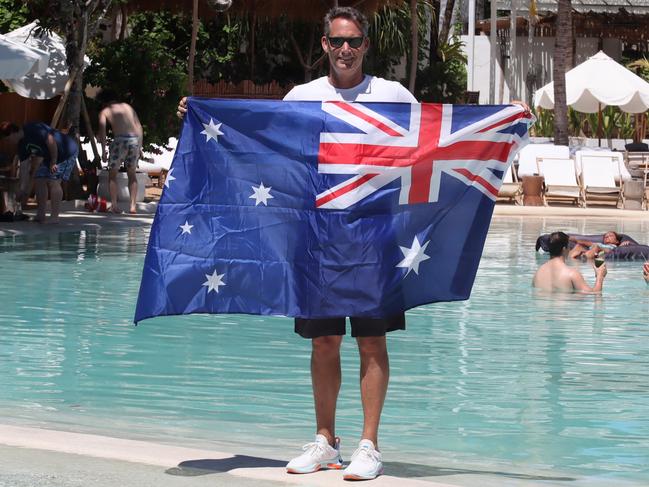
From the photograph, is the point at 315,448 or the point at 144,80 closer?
the point at 315,448

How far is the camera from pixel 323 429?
537 centimetres

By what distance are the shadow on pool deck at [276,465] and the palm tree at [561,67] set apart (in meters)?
24.0

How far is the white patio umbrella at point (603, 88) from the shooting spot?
29750 millimetres

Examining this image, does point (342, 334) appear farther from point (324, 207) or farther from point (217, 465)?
point (217, 465)

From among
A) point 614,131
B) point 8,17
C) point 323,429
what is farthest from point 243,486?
point 614,131

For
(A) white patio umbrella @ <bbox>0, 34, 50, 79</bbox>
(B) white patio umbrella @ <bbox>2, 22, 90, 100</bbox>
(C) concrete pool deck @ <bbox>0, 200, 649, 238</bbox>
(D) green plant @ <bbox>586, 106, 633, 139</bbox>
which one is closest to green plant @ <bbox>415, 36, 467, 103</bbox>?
(D) green plant @ <bbox>586, 106, 633, 139</bbox>

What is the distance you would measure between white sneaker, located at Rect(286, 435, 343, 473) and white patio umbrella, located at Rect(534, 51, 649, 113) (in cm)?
2523

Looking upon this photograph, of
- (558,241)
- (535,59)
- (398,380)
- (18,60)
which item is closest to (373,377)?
(398,380)

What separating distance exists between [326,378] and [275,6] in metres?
19.8

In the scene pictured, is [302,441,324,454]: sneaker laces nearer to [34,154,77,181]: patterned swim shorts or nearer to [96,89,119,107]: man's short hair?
[34,154,77,181]: patterned swim shorts

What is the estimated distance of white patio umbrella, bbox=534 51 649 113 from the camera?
2975 cm

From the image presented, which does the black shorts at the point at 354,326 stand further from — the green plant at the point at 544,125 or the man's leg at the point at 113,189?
the green plant at the point at 544,125

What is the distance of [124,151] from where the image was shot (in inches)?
753

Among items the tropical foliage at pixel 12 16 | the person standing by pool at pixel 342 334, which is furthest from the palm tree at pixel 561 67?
the person standing by pool at pixel 342 334
